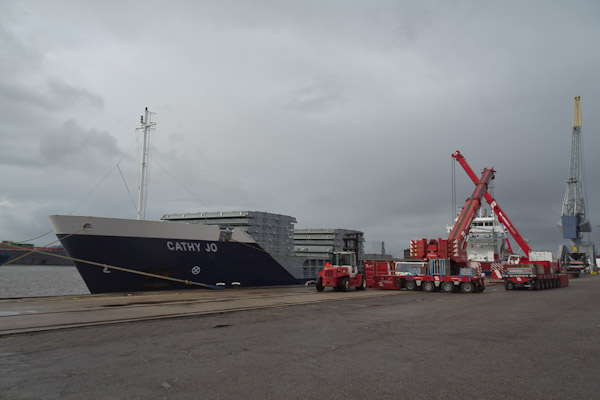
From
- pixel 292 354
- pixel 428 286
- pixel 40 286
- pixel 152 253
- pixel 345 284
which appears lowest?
pixel 40 286

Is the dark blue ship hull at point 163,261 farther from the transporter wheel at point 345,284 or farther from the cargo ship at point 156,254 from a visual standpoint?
the transporter wheel at point 345,284

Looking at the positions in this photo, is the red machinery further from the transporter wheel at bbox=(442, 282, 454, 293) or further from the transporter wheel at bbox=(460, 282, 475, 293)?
the transporter wheel at bbox=(460, 282, 475, 293)

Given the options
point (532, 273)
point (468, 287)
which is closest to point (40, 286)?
point (468, 287)

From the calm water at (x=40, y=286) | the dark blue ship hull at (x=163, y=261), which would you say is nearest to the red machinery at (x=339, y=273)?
the dark blue ship hull at (x=163, y=261)

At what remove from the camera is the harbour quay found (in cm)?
543

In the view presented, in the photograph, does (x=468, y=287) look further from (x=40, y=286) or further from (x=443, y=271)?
(x=40, y=286)

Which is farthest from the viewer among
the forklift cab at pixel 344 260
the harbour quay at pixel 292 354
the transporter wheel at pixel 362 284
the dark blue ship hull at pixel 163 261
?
the transporter wheel at pixel 362 284

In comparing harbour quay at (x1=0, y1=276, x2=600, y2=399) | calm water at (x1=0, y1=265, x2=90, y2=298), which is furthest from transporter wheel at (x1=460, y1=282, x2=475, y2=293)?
calm water at (x1=0, y1=265, x2=90, y2=298)

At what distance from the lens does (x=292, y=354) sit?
7504mm

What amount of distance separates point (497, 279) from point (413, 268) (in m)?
16.3

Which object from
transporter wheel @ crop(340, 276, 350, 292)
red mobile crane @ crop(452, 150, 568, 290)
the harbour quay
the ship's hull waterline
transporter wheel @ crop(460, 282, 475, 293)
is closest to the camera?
the harbour quay

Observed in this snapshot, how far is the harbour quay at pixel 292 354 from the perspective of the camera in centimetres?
543

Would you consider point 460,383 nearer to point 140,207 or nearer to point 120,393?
point 120,393

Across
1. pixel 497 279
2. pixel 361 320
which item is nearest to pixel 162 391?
pixel 361 320
